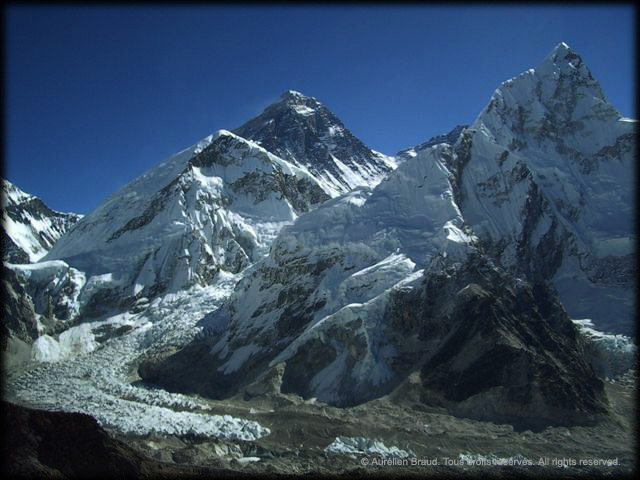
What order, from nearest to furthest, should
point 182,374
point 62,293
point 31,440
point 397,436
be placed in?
point 31,440 → point 397,436 → point 182,374 → point 62,293

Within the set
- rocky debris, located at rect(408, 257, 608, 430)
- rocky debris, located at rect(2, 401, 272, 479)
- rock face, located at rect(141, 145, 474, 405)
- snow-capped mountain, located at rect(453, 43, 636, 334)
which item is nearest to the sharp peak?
snow-capped mountain, located at rect(453, 43, 636, 334)

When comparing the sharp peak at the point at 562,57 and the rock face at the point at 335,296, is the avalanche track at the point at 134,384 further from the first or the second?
the sharp peak at the point at 562,57

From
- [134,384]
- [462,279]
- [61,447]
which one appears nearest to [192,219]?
[134,384]

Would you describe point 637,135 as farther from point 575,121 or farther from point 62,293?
point 62,293

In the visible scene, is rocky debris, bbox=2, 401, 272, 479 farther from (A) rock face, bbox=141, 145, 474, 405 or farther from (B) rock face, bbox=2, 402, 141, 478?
(A) rock face, bbox=141, 145, 474, 405

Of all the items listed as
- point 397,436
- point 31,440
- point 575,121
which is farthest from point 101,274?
point 575,121

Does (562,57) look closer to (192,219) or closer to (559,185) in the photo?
(559,185)

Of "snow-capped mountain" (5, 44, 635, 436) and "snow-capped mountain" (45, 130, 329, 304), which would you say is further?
"snow-capped mountain" (45, 130, 329, 304)

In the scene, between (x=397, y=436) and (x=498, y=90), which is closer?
(x=397, y=436)
